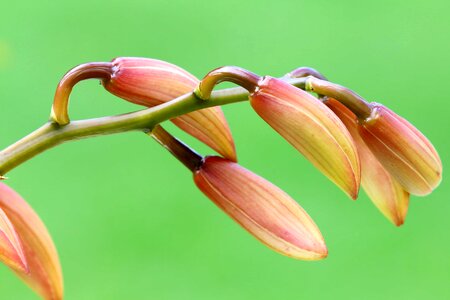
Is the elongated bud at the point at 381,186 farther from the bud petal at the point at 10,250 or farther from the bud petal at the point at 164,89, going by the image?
the bud petal at the point at 10,250

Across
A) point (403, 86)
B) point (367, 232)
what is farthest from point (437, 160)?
point (403, 86)

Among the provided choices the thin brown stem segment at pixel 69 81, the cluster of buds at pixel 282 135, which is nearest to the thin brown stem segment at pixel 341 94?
the cluster of buds at pixel 282 135

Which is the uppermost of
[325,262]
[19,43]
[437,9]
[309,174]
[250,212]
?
[437,9]

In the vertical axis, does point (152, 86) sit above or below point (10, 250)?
above

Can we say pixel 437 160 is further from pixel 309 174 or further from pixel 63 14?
pixel 63 14

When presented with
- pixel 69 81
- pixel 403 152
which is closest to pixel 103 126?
pixel 69 81

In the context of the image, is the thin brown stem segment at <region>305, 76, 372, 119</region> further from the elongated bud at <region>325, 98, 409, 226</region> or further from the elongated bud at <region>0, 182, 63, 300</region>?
the elongated bud at <region>0, 182, 63, 300</region>

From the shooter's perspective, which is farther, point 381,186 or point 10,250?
point 381,186

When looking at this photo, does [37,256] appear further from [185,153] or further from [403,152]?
[403,152]
